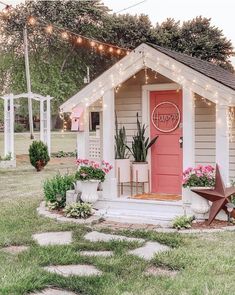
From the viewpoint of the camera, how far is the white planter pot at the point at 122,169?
8.53 metres

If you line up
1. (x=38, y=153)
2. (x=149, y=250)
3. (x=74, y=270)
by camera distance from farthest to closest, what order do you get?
(x=38, y=153)
(x=149, y=250)
(x=74, y=270)

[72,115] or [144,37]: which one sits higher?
[144,37]

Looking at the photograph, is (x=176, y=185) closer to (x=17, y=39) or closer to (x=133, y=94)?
(x=133, y=94)

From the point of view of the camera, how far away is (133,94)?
9.16 m

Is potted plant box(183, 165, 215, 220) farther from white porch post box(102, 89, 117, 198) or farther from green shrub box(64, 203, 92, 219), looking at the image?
green shrub box(64, 203, 92, 219)

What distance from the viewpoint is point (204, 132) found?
8.30 m

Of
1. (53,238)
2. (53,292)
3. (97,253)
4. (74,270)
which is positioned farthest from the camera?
(53,238)

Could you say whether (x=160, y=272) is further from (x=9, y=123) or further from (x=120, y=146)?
(x=9, y=123)

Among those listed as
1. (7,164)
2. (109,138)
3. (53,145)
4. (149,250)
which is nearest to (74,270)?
(149,250)

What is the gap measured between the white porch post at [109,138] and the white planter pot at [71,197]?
0.60 metres

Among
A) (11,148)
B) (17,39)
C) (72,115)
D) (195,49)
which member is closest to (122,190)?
(72,115)

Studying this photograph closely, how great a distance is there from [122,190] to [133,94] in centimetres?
190

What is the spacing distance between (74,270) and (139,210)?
11.3 ft

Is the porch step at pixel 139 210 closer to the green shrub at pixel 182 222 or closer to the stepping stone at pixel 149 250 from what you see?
the green shrub at pixel 182 222
